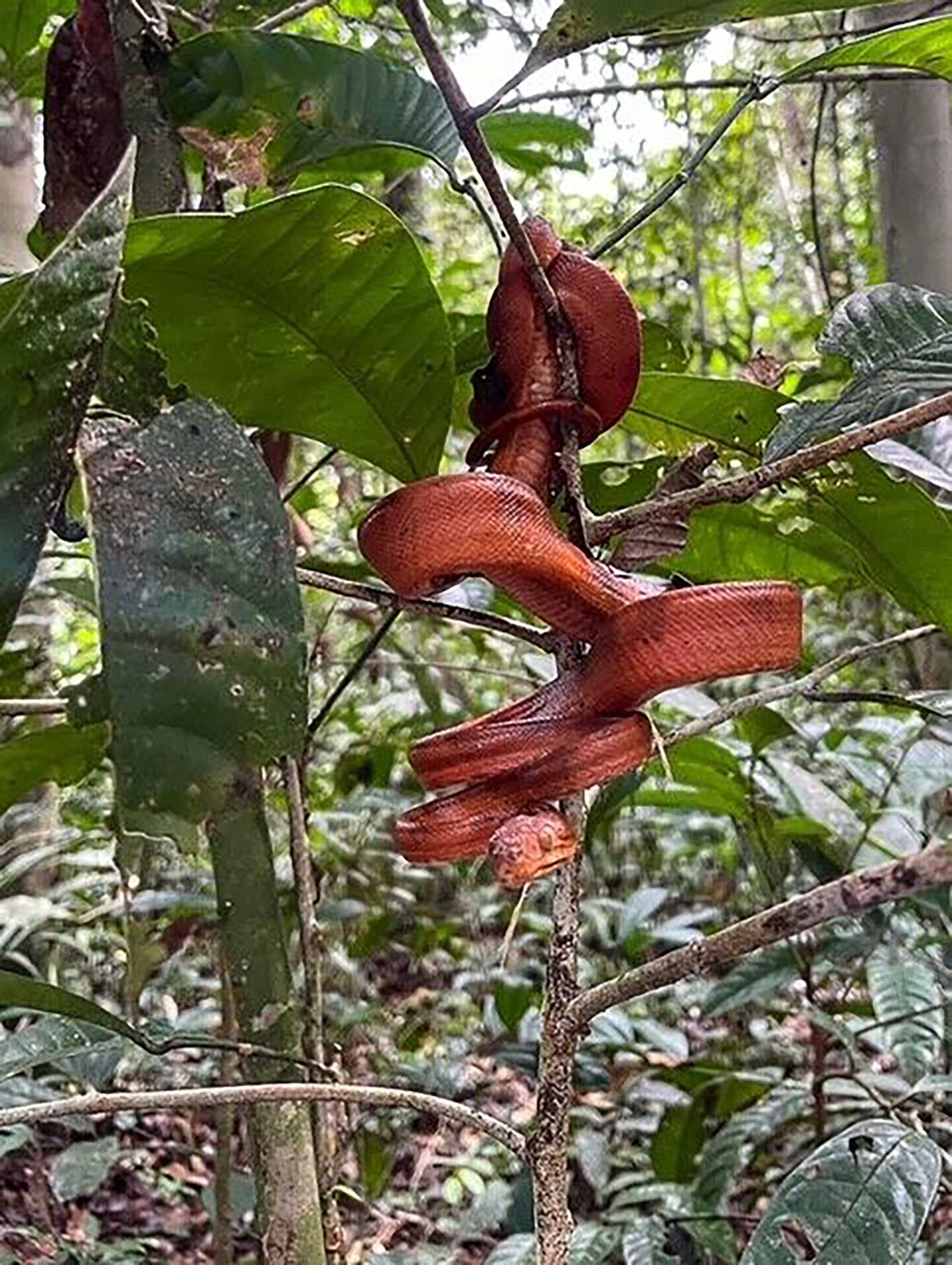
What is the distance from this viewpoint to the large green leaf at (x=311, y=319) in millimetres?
535

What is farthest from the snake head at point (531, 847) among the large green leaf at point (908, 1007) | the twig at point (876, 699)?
the large green leaf at point (908, 1007)

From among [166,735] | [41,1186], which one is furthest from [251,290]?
[41,1186]

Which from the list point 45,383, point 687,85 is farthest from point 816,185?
point 45,383

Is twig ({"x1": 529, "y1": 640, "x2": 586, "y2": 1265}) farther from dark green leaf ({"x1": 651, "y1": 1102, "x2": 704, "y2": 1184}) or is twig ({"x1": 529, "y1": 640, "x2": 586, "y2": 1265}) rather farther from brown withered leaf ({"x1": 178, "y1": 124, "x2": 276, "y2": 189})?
dark green leaf ({"x1": 651, "y1": 1102, "x2": 704, "y2": 1184})

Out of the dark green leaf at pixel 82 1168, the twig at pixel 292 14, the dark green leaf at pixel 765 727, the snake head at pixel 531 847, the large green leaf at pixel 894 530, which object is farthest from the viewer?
the dark green leaf at pixel 82 1168

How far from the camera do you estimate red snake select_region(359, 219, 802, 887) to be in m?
0.51

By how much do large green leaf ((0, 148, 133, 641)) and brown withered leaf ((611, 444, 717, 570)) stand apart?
291 mm

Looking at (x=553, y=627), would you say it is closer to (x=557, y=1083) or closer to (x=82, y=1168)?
(x=557, y=1083)

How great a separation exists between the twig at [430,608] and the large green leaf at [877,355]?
0.14m

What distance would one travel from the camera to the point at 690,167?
613 mm

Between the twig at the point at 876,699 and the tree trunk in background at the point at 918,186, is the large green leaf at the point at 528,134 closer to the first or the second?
the twig at the point at 876,699

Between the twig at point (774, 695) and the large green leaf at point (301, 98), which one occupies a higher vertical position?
the large green leaf at point (301, 98)

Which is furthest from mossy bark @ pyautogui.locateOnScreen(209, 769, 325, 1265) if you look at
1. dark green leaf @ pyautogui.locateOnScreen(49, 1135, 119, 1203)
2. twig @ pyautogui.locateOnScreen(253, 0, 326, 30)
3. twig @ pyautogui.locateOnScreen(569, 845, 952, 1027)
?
dark green leaf @ pyautogui.locateOnScreen(49, 1135, 119, 1203)

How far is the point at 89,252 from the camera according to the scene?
342mm
